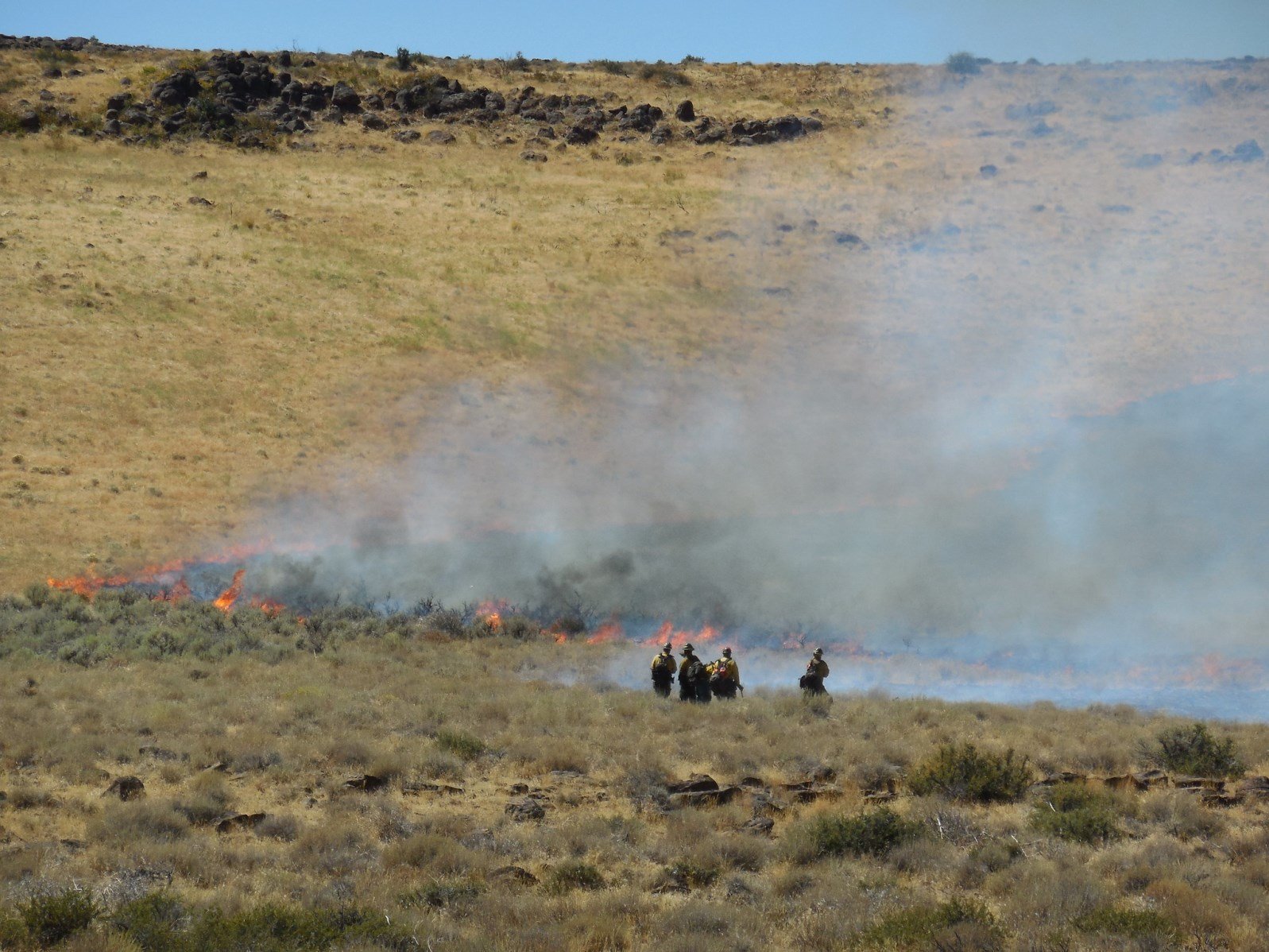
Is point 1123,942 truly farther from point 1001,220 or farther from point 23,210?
point 1001,220

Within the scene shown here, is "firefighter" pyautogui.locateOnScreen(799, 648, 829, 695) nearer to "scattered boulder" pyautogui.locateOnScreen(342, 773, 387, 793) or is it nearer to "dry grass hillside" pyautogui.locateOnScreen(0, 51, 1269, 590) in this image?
"scattered boulder" pyautogui.locateOnScreen(342, 773, 387, 793)

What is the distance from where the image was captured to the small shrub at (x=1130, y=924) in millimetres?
9453

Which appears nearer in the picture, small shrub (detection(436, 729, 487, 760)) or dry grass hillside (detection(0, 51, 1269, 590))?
small shrub (detection(436, 729, 487, 760))

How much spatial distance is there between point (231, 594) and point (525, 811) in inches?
669

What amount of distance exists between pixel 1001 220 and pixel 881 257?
7427 millimetres

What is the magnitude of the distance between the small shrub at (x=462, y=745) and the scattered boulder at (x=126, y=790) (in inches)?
162

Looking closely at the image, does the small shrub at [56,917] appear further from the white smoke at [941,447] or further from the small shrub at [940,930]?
the white smoke at [941,447]

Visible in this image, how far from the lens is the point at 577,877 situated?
11.6 meters

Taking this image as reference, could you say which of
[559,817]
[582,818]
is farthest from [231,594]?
[582,818]

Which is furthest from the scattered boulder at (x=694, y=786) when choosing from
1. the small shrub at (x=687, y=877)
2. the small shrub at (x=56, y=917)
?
the small shrub at (x=56, y=917)

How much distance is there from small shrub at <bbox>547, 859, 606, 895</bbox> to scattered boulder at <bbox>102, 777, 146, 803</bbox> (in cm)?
531

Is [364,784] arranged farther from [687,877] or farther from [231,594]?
[231,594]

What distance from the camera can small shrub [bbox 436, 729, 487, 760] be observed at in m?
16.9

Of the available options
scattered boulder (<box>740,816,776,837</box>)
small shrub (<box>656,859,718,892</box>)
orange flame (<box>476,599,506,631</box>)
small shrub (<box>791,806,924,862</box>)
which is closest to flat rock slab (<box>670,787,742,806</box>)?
scattered boulder (<box>740,816,776,837</box>)
